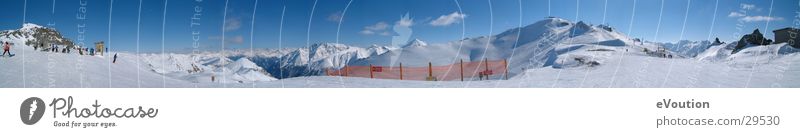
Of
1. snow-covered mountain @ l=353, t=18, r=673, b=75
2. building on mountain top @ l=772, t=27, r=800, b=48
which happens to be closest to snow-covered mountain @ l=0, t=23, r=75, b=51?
building on mountain top @ l=772, t=27, r=800, b=48

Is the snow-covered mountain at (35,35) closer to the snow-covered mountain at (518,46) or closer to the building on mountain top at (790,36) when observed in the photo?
the building on mountain top at (790,36)

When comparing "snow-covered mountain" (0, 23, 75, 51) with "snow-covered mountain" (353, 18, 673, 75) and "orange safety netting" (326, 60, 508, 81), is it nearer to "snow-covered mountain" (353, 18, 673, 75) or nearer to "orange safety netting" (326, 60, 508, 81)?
"orange safety netting" (326, 60, 508, 81)

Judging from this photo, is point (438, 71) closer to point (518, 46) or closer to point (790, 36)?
point (790, 36)

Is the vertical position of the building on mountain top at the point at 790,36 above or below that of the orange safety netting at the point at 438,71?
above

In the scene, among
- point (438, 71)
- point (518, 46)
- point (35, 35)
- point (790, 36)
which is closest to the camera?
point (790, 36)

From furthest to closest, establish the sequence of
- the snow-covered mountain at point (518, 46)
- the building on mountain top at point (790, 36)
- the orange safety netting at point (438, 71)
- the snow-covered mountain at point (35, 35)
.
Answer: the snow-covered mountain at point (518, 46), the orange safety netting at point (438, 71), the snow-covered mountain at point (35, 35), the building on mountain top at point (790, 36)

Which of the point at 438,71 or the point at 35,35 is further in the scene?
the point at 35,35

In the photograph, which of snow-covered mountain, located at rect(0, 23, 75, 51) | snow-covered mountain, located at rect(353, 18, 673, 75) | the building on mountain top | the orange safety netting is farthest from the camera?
snow-covered mountain, located at rect(353, 18, 673, 75)

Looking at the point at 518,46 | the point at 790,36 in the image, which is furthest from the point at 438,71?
the point at 518,46

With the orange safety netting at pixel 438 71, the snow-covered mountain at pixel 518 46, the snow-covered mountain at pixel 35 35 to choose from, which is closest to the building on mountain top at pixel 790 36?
the orange safety netting at pixel 438 71
